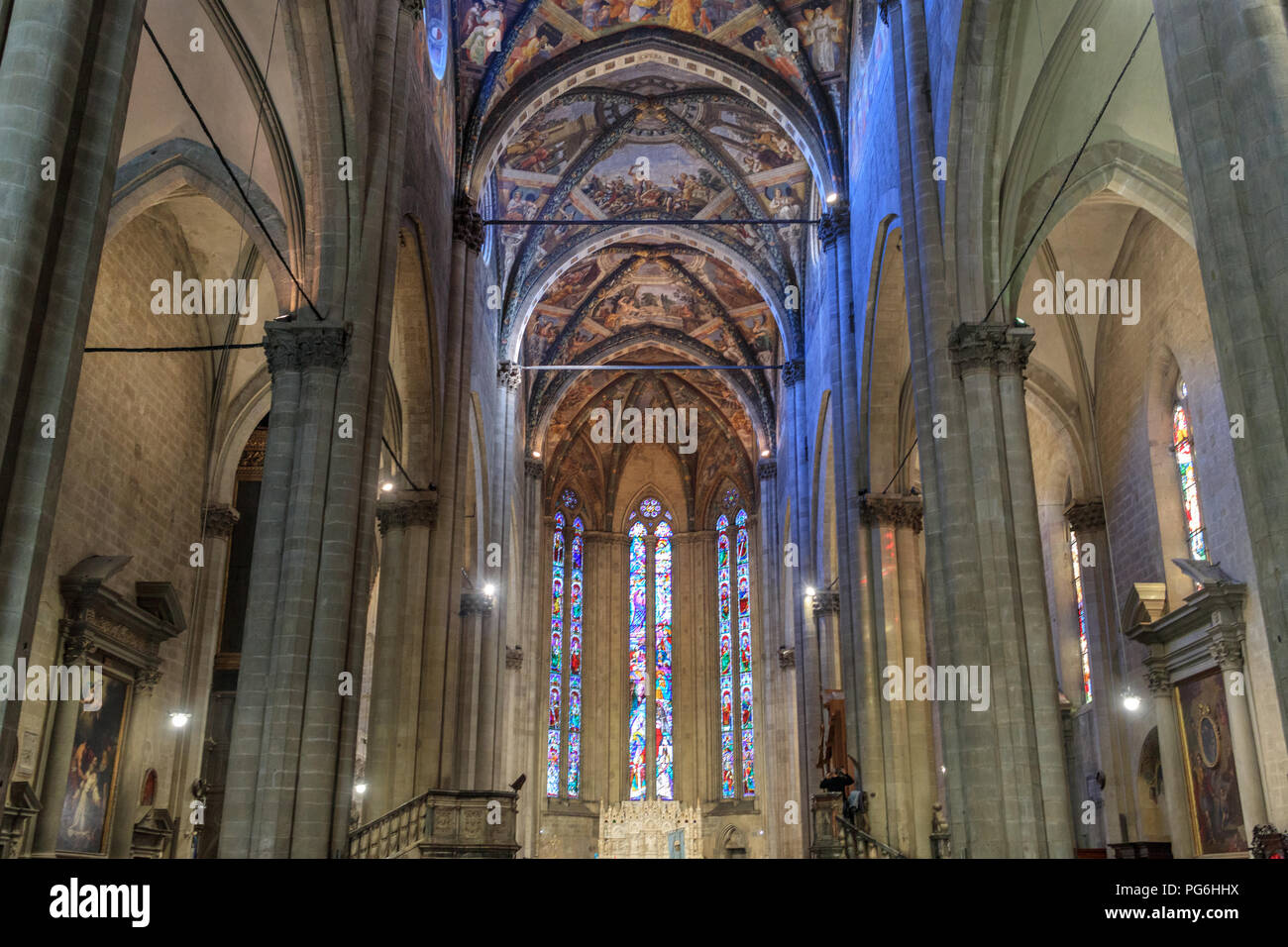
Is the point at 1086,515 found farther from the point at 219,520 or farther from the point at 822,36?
the point at 219,520

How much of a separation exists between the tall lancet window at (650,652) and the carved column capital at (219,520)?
1873cm

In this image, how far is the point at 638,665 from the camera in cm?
3641

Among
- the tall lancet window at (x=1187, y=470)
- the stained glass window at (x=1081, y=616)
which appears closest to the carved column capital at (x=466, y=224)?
the stained glass window at (x=1081, y=616)

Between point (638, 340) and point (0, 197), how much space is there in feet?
86.6

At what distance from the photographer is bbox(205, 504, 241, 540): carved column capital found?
19219 millimetres

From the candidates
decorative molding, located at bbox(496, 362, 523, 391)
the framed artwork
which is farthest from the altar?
the framed artwork

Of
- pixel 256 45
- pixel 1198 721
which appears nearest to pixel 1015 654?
pixel 1198 721

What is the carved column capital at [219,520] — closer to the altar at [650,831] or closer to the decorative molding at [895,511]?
the decorative molding at [895,511]

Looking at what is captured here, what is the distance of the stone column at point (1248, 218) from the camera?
605 centimetres

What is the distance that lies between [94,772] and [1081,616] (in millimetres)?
15724

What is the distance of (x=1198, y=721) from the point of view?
51.3 ft

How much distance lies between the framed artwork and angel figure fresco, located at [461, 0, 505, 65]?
11.6 metres

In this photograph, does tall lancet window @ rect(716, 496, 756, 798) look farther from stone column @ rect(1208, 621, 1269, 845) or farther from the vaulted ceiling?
stone column @ rect(1208, 621, 1269, 845)
